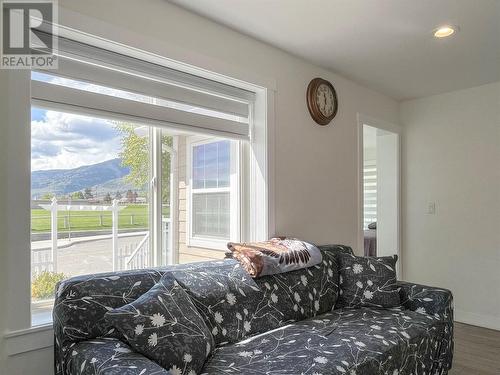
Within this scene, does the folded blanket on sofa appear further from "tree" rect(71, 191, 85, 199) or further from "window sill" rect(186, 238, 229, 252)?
"tree" rect(71, 191, 85, 199)

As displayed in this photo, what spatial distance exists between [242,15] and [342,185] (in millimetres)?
1860

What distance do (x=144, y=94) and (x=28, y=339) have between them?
4.78 feet

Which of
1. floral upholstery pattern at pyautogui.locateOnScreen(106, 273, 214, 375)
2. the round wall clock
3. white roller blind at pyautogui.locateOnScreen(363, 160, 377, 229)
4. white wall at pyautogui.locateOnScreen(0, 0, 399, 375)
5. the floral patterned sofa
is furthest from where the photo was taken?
white roller blind at pyautogui.locateOnScreen(363, 160, 377, 229)

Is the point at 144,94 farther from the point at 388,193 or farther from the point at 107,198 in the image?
the point at 388,193

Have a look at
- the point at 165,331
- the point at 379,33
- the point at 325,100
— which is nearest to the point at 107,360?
the point at 165,331

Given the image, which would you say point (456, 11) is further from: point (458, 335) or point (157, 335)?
point (458, 335)

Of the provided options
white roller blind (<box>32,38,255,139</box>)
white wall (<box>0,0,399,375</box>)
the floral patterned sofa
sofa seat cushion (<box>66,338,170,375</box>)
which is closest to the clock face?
white wall (<box>0,0,399,375</box>)

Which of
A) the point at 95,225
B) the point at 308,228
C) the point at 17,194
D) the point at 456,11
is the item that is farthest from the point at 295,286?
the point at 456,11

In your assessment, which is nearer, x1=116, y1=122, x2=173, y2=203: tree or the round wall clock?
x1=116, y1=122, x2=173, y2=203: tree

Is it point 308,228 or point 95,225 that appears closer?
point 95,225

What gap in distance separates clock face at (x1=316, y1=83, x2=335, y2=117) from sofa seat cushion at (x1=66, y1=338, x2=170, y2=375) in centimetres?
252

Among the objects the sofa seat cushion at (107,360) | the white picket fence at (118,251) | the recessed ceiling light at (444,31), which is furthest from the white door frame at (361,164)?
the sofa seat cushion at (107,360)

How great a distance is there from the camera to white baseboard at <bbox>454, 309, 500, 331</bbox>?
3682 millimetres

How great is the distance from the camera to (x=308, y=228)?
10.5ft
